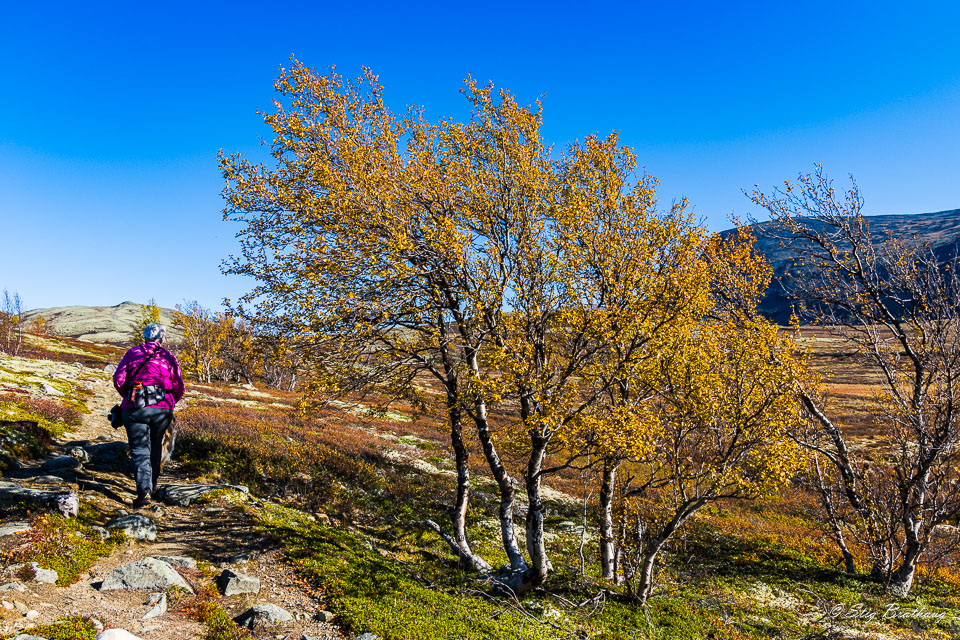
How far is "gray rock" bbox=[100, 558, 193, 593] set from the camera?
22.1ft

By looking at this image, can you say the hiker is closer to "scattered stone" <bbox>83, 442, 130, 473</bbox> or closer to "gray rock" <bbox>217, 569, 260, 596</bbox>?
"gray rock" <bbox>217, 569, 260, 596</bbox>

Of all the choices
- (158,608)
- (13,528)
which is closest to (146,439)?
(13,528)

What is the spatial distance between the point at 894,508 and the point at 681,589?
7948mm

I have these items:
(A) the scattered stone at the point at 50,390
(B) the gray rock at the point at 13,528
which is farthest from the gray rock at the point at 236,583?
(A) the scattered stone at the point at 50,390

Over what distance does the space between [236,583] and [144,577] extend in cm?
129

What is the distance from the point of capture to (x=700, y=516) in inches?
885

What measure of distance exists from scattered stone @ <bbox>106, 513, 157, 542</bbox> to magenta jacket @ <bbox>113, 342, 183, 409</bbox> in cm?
203

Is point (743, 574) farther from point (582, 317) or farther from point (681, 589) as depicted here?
point (582, 317)

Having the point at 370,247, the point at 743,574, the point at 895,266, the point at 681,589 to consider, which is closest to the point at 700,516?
the point at 743,574

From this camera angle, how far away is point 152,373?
9.05 meters

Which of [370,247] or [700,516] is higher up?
[370,247]

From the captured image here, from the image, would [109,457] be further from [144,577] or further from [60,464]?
[144,577]

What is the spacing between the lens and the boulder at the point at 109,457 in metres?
12.1
